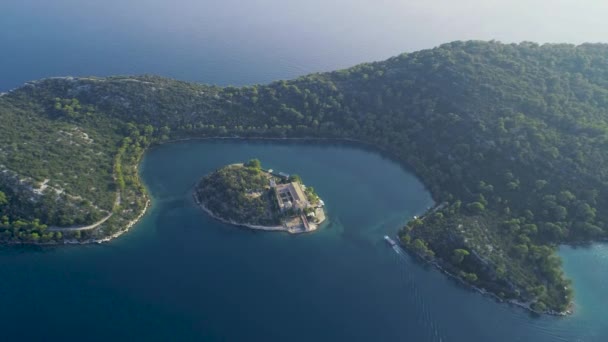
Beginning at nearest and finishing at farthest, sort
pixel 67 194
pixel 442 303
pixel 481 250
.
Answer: pixel 442 303, pixel 481 250, pixel 67 194

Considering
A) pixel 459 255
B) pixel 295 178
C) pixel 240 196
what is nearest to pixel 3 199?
pixel 240 196

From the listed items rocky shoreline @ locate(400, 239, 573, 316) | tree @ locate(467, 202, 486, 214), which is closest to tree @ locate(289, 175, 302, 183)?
rocky shoreline @ locate(400, 239, 573, 316)

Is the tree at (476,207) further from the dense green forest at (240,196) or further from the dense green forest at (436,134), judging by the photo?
the dense green forest at (240,196)

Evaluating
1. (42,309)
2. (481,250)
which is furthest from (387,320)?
(42,309)

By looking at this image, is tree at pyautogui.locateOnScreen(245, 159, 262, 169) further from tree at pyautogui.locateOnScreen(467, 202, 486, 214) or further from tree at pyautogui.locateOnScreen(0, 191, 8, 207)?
tree at pyautogui.locateOnScreen(0, 191, 8, 207)

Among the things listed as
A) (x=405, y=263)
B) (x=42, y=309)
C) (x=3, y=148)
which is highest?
(x=3, y=148)

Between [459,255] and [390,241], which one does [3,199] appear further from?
[459,255]

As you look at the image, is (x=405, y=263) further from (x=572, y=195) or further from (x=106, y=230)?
(x=106, y=230)

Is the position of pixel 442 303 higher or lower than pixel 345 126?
lower
